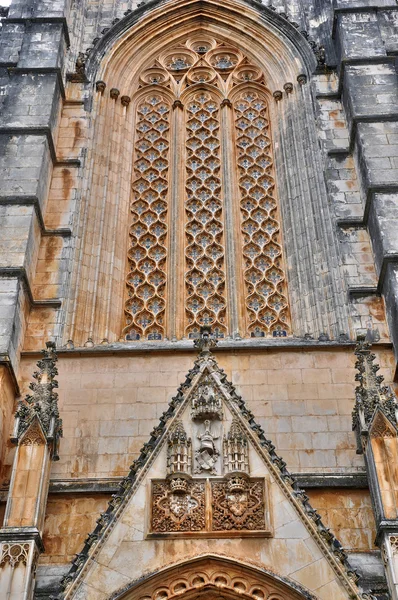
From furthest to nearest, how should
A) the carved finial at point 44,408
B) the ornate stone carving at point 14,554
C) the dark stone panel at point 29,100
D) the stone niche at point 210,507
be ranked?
the dark stone panel at point 29,100, the carved finial at point 44,408, the stone niche at point 210,507, the ornate stone carving at point 14,554

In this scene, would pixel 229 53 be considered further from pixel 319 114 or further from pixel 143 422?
pixel 143 422

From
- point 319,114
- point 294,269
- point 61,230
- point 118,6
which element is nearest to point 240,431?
point 294,269

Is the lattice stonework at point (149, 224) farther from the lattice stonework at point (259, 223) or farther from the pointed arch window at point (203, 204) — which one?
the lattice stonework at point (259, 223)

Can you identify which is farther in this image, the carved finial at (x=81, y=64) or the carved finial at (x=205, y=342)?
the carved finial at (x=81, y=64)

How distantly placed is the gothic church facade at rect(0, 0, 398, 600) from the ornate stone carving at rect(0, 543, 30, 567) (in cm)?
2

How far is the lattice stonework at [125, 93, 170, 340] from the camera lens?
1377cm

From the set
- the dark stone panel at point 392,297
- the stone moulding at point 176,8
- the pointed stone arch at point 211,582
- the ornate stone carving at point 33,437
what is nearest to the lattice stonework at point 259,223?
the stone moulding at point 176,8

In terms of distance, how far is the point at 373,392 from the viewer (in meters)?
10.5

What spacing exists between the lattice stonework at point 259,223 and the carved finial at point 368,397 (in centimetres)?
268

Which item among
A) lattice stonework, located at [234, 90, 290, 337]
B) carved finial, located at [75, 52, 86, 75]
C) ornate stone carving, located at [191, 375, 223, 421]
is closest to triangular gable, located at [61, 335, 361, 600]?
ornate stone carving, located at [191, 375, 223, 421]

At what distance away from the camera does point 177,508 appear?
9383 millimetres

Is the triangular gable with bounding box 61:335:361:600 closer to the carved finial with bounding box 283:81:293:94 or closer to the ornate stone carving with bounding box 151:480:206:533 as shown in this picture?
the ornate stone carving with bounding box 151:480:206:533

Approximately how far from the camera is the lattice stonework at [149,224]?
13766 mm

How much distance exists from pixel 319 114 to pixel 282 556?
9.31m
